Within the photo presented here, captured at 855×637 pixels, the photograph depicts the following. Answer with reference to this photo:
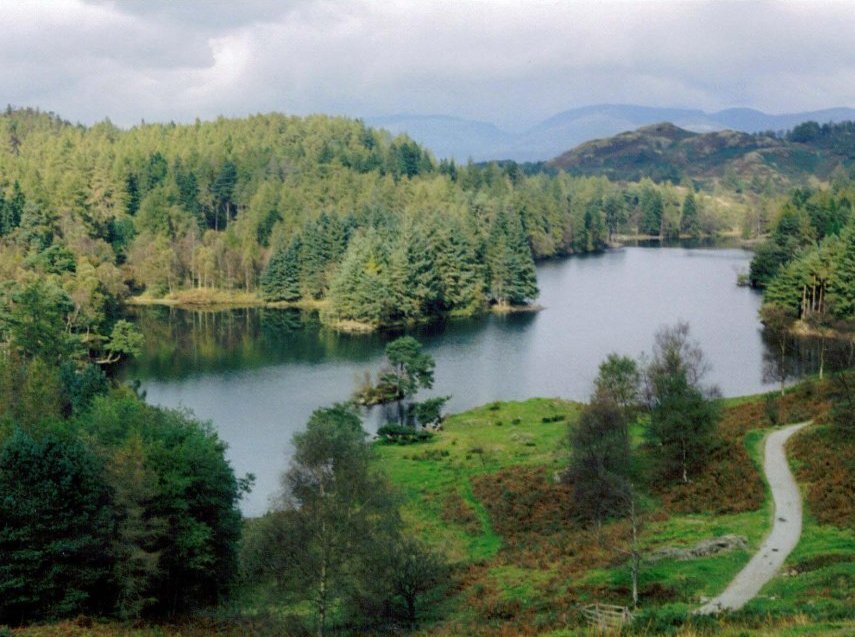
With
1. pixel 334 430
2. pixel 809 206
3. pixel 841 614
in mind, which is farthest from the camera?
pixel 809 206

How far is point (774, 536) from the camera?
27094mm

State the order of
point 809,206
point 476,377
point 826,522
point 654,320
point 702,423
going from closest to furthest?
1. point 826,522
2. point 702,423
3. point 476,377
4. point 654,320
5. point 809,206

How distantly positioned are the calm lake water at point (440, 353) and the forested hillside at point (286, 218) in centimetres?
646

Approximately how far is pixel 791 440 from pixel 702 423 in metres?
5.70

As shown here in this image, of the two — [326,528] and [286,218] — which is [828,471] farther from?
[286,218]

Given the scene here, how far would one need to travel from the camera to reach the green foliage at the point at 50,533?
25562 millimetres

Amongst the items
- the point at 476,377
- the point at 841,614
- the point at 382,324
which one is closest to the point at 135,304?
the point at 382,324

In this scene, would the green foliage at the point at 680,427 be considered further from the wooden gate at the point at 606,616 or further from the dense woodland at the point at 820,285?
the dense woodland at the point at 820,285

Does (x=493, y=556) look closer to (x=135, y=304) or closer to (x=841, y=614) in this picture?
(x=841, y=614)

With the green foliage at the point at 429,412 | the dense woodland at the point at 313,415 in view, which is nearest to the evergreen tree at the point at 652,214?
Answer: the dense woodland at the point at 313,415

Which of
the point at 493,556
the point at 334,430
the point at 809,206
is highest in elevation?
the point at 809,206

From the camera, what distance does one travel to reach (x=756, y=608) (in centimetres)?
1958

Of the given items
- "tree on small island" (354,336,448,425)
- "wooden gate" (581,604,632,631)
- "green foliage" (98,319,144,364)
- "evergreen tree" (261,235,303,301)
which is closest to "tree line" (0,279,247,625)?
"wooden gate" (581,604,632,631)

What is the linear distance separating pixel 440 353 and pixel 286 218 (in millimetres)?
52324
